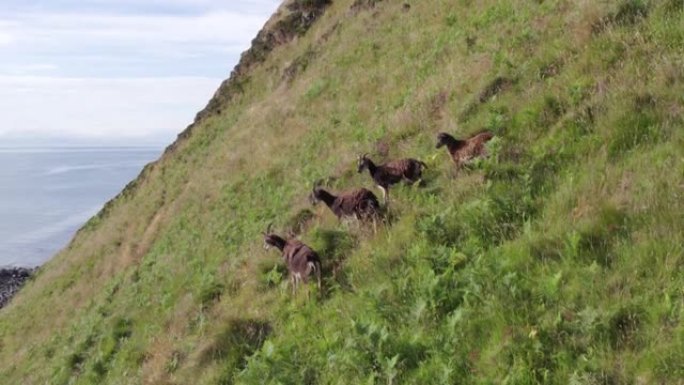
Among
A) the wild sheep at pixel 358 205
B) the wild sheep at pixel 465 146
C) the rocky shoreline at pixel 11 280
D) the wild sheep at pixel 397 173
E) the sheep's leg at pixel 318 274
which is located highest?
the wild sheep at pixel 465 146

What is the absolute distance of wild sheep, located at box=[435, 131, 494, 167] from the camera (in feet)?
32.3

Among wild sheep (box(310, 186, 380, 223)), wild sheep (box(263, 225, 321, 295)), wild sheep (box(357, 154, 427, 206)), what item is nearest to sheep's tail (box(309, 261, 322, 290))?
wild sheep (box(263, 225, 321, 295))

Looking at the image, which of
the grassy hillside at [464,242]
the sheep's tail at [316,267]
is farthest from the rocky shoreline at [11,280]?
the sheep's tail at [316,267]

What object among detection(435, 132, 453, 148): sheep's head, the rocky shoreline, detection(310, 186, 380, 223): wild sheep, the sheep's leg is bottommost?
the rocky shoreline

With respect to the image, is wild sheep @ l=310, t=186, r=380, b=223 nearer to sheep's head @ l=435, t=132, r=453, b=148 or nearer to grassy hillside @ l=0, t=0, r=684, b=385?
grassy hillside @ l=0, t=0, r=684, b=385

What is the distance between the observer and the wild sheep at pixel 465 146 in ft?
32.3

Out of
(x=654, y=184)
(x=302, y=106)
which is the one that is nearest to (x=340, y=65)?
(x=302, y=106)

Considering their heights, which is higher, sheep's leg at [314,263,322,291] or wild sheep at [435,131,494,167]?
wild sheep at [435,131,494,167]

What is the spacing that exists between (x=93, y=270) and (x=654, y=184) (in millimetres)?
22980

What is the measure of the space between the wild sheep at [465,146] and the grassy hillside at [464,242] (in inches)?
10.2

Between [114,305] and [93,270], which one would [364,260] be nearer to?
[114,305]

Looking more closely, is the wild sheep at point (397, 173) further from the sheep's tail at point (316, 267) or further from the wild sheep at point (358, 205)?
the sheep's tail at point (316, 267)

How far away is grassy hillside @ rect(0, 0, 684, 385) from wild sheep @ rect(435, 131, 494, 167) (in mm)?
258

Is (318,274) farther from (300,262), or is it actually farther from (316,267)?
(300,262)
